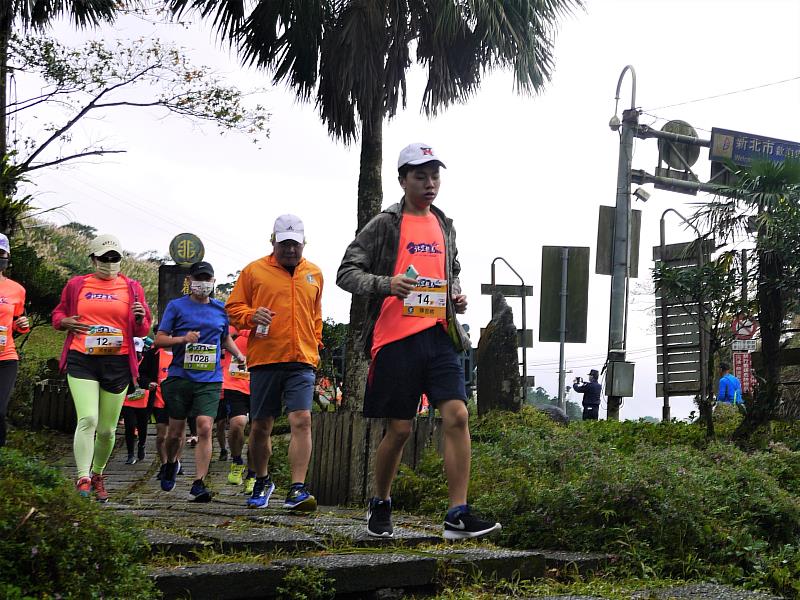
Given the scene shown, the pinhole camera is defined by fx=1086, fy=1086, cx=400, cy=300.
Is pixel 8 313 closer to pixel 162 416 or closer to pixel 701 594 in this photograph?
pixel 162 416

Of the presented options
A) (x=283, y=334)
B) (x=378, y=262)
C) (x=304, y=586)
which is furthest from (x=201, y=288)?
(x=304, y=586)

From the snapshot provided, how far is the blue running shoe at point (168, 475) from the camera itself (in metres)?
8.38

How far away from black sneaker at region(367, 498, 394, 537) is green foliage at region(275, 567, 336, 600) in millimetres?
1006

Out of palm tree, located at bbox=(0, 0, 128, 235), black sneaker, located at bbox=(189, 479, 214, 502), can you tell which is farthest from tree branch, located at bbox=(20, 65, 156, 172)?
black sneaker, located at bbox=(189, 479, 214, 502)

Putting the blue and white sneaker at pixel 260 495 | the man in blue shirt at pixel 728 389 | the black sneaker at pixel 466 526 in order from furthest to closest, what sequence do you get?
the man in blue shirt at pixel 728 389 → the blue and white sneaker at pixel 260 495 → the black sneaker at pixel 466 526

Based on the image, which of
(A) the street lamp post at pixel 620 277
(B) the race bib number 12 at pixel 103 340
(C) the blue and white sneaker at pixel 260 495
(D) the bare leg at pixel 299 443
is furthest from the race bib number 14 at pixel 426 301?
(A) the street lamp post at pixel 620 277

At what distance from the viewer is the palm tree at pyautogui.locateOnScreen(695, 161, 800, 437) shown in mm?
13104

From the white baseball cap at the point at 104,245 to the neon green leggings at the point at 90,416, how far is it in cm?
86

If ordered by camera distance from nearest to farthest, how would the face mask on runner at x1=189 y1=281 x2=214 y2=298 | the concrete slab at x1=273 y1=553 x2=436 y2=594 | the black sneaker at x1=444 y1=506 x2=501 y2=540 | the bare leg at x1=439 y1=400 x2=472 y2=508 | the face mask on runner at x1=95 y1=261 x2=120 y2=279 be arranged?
the concrete slab at x1=273 y1=553 x2=436 y2=594
the black sneaker at x1=444 y1=506 x2=501 y2=540
the bare leg at x1=439 y1=400 x2=472 y2=508
the face mask on runner at x1=95 y1=261 x2=120 y2=279
the face mask on runner at x1=189 y1=281 x2=214 y2=298

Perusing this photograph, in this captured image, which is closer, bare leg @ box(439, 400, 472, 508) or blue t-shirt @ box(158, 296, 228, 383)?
bare leg @ box(439, 400, 472, 508)

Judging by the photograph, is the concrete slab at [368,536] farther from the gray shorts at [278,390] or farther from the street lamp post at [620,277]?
the street lamp post at [620,277]

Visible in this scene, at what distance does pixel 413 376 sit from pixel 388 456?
441 millimetres

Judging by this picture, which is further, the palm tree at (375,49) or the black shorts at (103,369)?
the palm tree at (375,49)

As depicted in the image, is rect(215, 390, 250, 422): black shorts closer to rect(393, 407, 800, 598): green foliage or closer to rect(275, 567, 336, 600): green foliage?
rect(393, 407, 800, 598): green foliage
